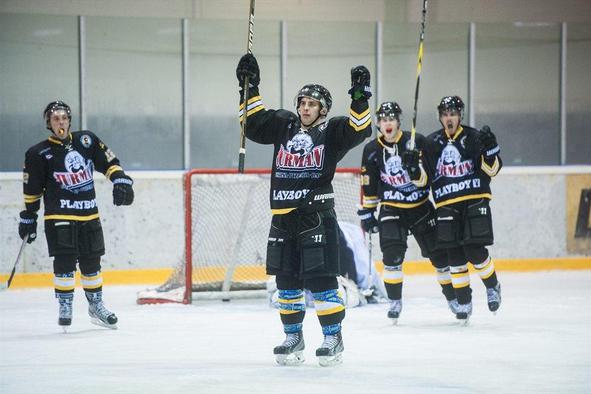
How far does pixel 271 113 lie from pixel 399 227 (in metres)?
1.66

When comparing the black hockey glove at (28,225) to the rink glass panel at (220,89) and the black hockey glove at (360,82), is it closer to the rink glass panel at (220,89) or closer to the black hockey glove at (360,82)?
the black hockey glove at (360,82)

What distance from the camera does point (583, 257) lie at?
31.3 feet

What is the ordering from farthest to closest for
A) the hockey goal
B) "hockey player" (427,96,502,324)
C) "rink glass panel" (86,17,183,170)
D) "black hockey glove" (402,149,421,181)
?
"rink glass panel" (86,17,183,170), the hockey goal, "hockey player" (427,96,502,324), "black hockey glove" (402,149,421,181)

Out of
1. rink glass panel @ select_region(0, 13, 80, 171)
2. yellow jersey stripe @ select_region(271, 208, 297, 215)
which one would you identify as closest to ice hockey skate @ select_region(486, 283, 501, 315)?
yellow jersey stripe @ select_region(271, 208, 297, 215)

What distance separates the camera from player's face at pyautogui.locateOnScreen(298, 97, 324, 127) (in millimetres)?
4906

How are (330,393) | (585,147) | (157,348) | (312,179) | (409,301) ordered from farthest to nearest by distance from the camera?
(585,147)
(409,301)
(157,348)
(312,179)
(330,393)

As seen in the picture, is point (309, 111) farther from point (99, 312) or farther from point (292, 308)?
point (99, 312)

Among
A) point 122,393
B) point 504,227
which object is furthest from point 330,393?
point 504,227

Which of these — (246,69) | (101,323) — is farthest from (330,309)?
(101,323)

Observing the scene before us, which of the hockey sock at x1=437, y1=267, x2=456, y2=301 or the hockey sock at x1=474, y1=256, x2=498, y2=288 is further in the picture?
the hockey sock at x1=437, y1=267, x2=456, y2=301

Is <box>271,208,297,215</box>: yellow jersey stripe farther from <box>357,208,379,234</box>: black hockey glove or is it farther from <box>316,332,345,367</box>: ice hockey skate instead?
<box>357,208,379,234</box>: black hockey glove

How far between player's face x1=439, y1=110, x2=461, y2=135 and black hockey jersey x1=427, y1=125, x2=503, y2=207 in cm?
3

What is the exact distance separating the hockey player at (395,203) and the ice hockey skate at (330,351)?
1.54 meters

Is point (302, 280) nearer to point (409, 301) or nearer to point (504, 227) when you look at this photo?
point (409, 301)
